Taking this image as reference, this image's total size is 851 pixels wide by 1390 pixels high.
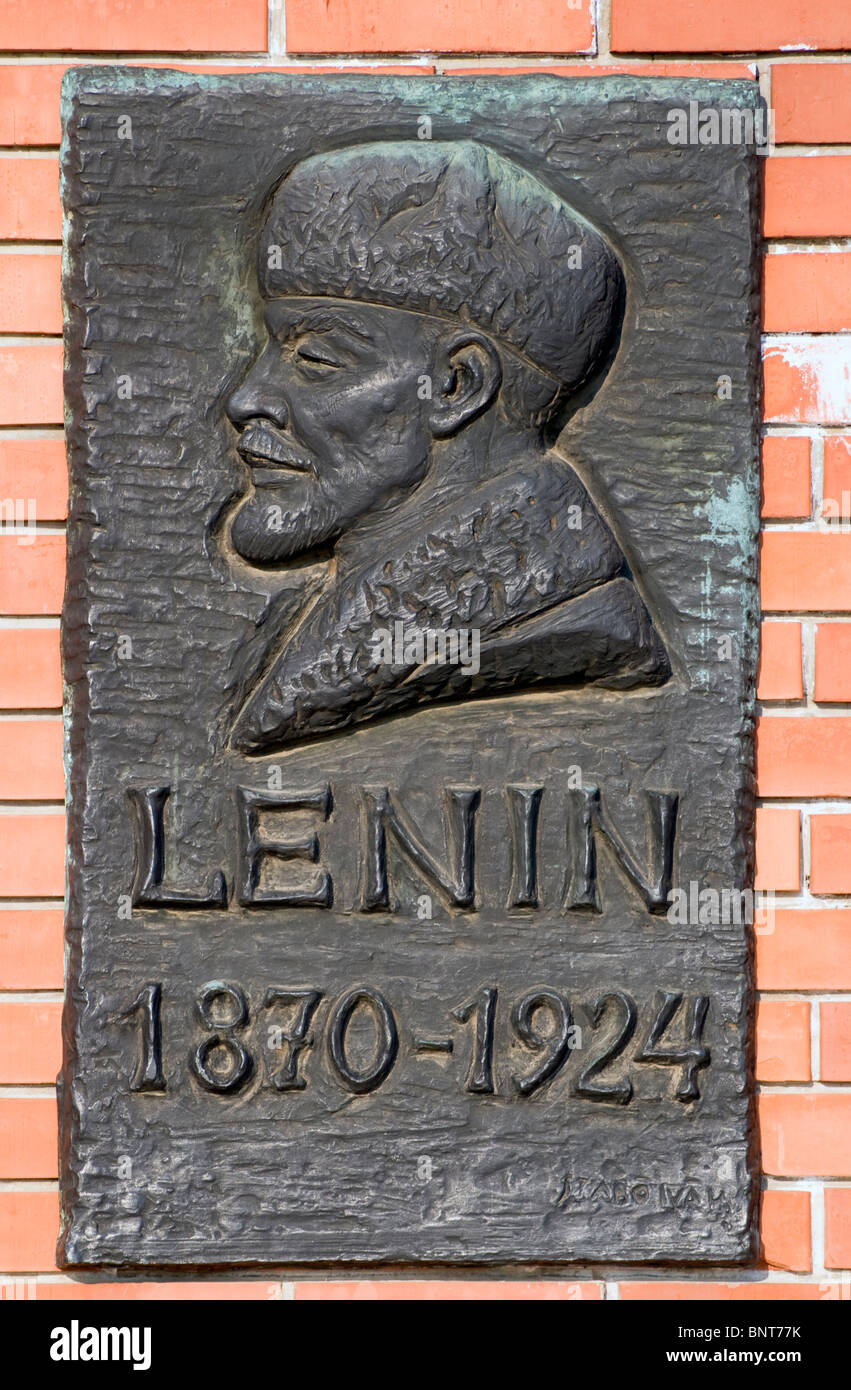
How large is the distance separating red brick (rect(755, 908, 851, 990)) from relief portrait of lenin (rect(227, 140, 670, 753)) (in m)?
0.40

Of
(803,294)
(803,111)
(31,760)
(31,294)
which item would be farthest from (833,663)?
(31,294)

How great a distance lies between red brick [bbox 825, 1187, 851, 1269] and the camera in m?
2.10

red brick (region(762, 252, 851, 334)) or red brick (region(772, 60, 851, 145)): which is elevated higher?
red brick (region(772, 60, 851, 145))

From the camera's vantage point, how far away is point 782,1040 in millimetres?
2104

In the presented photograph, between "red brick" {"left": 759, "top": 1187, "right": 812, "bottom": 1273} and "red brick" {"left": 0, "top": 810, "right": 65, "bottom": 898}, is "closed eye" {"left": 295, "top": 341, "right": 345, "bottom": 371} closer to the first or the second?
"red brick" {"left": 0, "top": 810, "right": 65, "bottom": 898}

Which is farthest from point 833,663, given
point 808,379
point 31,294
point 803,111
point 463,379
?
point 31,294

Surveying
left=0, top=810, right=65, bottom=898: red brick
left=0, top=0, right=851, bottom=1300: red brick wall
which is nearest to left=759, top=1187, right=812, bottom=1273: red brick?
left=0, top=0, right=851, bottom=1300: red brick wall

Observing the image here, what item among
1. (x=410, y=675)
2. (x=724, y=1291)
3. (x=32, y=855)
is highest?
(x=410, y=675)

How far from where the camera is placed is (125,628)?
205 centimetres

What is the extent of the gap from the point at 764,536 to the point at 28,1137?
134 cm

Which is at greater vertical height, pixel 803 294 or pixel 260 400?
pixel 803 294

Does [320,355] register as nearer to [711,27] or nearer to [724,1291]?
[711,27]

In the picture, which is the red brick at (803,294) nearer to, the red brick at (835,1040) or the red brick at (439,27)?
the red brick at (439,27)

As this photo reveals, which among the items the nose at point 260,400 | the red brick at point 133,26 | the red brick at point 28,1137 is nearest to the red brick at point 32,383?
the nose at point 260,400
